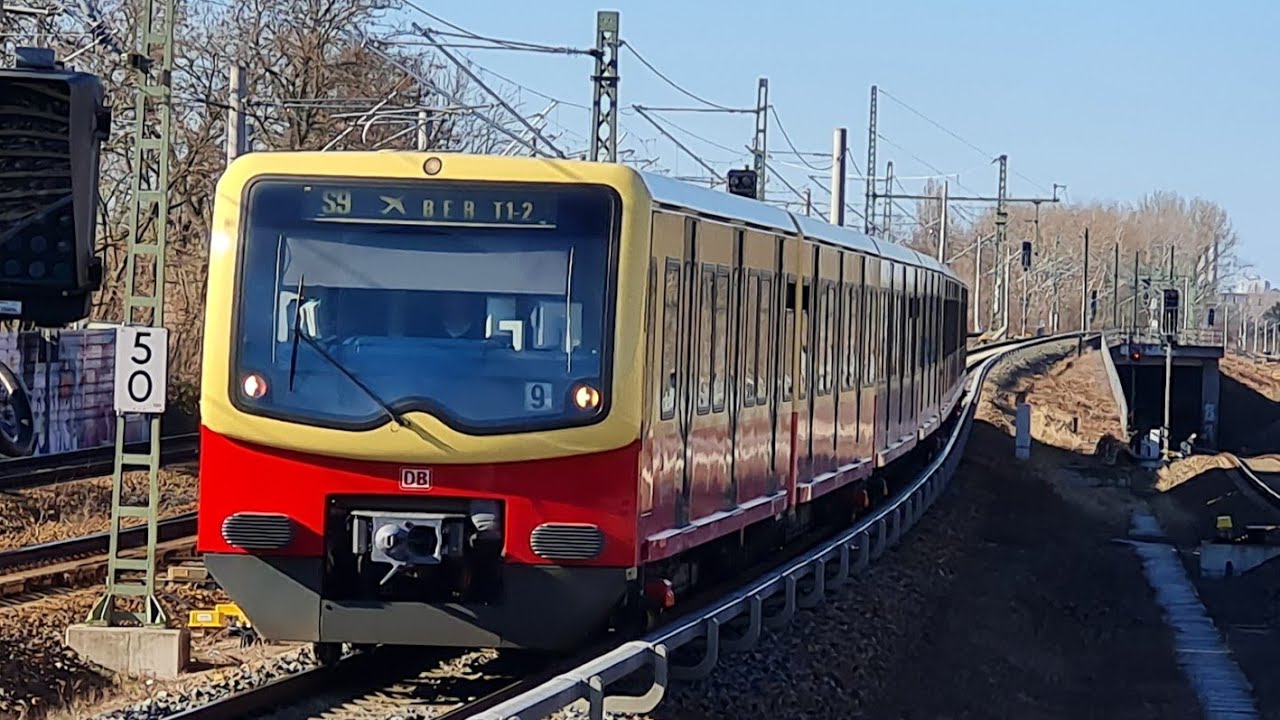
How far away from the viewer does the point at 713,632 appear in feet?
38.5

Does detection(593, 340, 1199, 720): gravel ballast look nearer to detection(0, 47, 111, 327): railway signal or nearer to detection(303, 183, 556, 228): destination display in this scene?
detection(303, 183, 556, 228): destination display

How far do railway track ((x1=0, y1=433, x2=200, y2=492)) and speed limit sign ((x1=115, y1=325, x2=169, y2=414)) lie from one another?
10.0m

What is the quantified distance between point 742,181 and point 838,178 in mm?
9491

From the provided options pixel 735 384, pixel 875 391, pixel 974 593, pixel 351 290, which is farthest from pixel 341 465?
pixel 974 593

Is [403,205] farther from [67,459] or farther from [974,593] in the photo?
[67,459]

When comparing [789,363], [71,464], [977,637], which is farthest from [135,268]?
[71,464]

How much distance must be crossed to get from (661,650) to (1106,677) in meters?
14.4

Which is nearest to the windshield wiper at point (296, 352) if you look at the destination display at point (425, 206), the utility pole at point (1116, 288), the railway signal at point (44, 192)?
the destination display at point (425, 206)

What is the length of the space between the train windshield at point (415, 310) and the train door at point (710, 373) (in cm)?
189

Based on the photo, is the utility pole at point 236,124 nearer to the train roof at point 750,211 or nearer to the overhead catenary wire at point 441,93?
the overhead catenary wire at point 441,93

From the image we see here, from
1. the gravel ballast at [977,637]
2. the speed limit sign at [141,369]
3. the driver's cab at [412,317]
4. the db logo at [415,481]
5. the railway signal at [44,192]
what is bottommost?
the gravel ballast at [977,637]

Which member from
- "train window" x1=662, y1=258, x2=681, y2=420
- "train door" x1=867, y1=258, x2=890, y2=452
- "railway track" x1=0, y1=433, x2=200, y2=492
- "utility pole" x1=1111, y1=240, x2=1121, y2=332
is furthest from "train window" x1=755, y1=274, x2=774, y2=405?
"utility pole" x1=1111, y1=240, x2=1121, y2=332

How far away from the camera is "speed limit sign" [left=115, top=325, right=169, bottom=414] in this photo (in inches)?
493

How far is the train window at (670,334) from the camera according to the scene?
1143 cm
